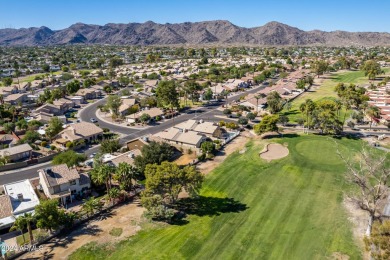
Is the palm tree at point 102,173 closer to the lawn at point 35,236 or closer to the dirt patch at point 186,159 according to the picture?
the lawn at point 35,236

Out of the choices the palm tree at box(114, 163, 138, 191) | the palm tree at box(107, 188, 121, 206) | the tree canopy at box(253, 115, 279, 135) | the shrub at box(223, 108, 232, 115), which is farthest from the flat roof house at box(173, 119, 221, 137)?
the palm tree at box(107, 188, 121, 206)

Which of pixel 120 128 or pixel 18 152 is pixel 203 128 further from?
pixel 18 152

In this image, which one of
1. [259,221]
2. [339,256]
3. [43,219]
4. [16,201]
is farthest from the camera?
[16,201]

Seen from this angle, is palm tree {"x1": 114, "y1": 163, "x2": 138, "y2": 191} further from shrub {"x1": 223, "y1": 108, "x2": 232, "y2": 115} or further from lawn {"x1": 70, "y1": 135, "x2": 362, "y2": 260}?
shrub {"x1": 223, "y1": 108, "x2": 232, "y2": 115}

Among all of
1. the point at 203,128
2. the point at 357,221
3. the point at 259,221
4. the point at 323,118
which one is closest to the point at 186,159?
the point at 203,128

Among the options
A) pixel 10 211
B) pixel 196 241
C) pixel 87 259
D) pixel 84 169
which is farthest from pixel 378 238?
pixel 84 169
